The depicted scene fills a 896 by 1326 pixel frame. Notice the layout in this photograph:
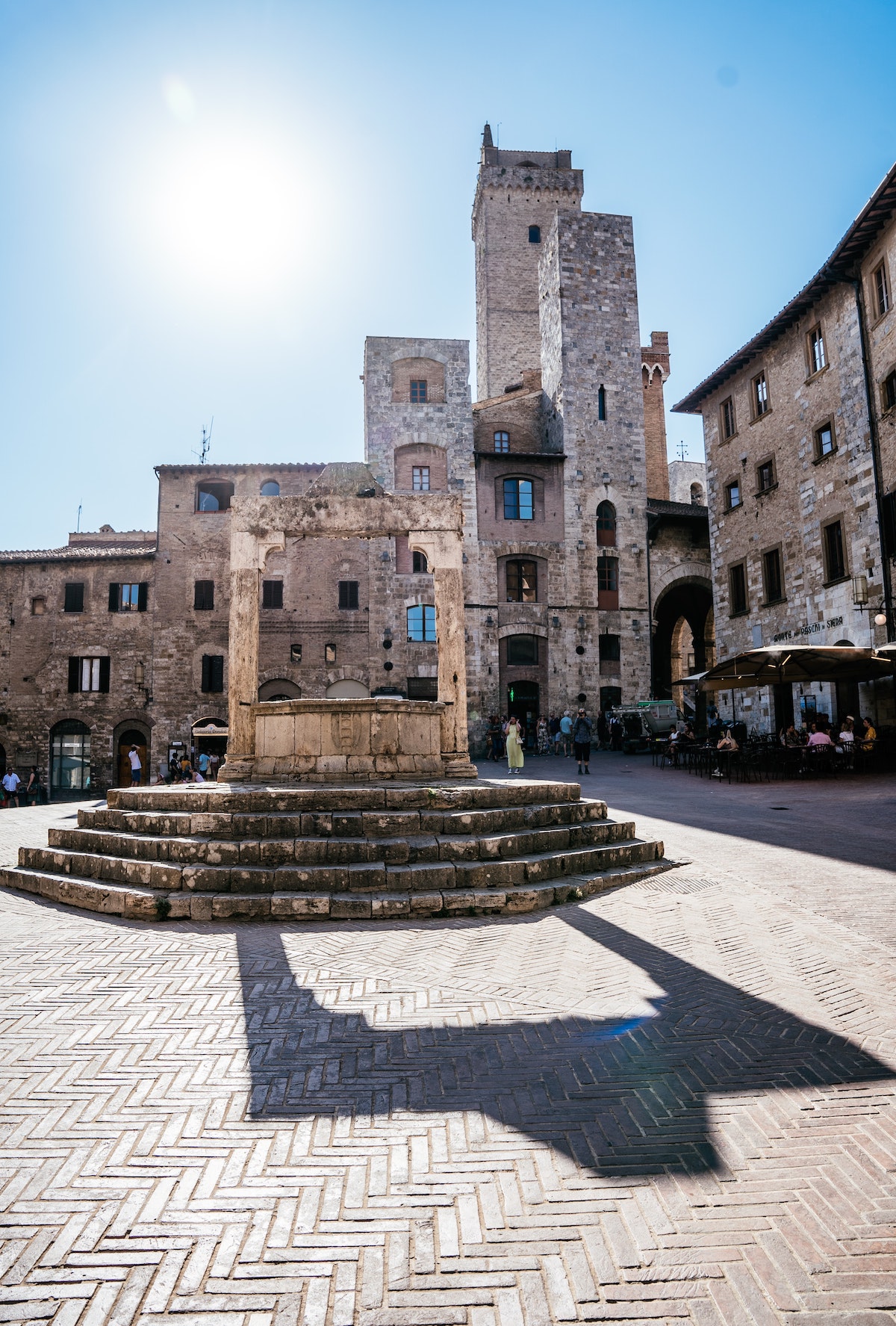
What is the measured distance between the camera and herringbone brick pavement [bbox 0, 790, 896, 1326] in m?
2.31

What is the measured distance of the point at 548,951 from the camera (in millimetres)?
5602

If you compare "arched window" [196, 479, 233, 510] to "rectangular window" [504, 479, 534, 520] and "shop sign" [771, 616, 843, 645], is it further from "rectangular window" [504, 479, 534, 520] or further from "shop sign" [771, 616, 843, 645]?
"shop sign" [771, 616, 843, 645]

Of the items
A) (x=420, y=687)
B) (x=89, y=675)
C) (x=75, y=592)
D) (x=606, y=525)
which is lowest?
(x=420, y=687)

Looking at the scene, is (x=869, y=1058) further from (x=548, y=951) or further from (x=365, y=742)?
(x=365, y=742)

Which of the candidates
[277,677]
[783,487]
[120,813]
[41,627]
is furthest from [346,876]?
[41,627]

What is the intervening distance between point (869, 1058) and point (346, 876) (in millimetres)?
A: 4512

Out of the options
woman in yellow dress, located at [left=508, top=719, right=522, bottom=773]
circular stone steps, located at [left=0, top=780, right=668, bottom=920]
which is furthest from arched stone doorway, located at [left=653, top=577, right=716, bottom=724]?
circular stone steps, located at [left=0, top=780, right=668, bottom=920]

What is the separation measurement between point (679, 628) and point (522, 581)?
1309cm

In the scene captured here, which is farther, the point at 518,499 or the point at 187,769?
the point at 518,499

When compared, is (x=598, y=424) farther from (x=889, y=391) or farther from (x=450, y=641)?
(x=450, y=641)

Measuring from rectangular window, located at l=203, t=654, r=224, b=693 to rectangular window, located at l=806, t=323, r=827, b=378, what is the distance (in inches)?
891

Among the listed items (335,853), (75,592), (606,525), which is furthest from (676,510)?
(335,853)

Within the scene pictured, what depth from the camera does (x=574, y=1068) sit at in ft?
12.1

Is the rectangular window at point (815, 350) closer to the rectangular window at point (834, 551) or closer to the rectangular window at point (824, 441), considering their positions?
the rectangular window at point (824, 441)
